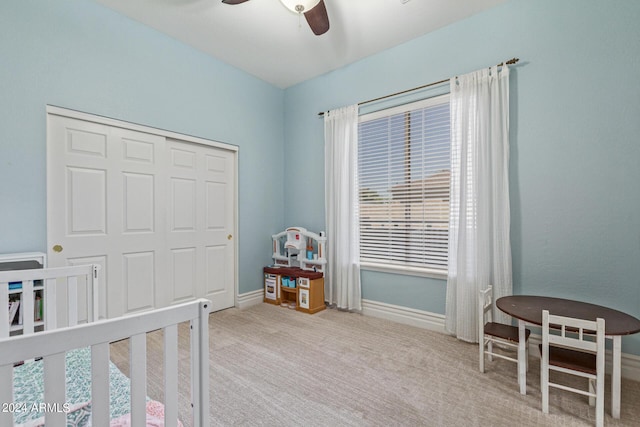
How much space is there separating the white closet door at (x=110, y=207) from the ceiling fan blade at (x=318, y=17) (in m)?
1.81

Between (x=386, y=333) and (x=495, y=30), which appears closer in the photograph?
(x=495, y=30)

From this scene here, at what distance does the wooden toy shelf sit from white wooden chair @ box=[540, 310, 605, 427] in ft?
7.15

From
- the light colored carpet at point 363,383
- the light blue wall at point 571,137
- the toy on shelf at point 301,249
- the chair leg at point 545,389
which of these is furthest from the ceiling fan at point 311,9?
the chair leg at point 545,389

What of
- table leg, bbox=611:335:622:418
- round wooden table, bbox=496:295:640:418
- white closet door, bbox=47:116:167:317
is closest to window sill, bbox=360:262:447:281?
round wooden table, bbox=496:295:640:418

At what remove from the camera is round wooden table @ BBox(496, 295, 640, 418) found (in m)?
1.64

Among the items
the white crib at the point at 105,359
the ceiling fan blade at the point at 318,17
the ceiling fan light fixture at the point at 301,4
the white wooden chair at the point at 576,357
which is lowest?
the white wooden chair at the point at 576,357

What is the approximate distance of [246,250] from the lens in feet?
12.4

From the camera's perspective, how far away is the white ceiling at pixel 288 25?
8.38ft

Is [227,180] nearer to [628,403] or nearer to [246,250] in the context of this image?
[246,250]

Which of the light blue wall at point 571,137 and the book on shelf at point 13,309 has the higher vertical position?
the light blue wall at point 571,137

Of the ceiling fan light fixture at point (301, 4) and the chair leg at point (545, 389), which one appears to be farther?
the ceiling fan light fixture at point (301, 4)

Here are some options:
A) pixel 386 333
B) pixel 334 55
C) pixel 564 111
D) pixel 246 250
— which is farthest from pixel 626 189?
pixel 246 250

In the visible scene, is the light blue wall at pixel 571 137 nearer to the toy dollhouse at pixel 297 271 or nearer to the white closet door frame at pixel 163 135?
the toy dollhouse at pixel 297 271

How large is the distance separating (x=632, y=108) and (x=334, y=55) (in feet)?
8.38
